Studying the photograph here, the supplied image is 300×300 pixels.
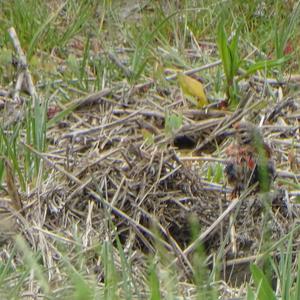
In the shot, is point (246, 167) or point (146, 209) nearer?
point (246, 167)

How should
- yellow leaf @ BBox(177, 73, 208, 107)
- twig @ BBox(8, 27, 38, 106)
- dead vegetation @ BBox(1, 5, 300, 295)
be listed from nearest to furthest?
dead vegetation @ BBox(1, 5, 300, 295)
yellow leaf @ BBox(177, 73, 208, 107)
twig @ BBox(8, 27, 38, 106)

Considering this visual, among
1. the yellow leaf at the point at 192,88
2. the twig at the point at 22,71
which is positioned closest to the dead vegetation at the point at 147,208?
the yellow leaf at the point at 192,88

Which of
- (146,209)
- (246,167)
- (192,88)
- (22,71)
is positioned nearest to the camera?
(246,167)

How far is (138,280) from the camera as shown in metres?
2.51

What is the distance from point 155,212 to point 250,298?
A: 0.91 meters

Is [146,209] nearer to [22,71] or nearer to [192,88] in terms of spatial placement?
[192,88]

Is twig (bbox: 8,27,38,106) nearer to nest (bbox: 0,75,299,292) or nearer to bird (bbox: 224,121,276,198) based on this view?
nest (bbox: 0,75,299,292)

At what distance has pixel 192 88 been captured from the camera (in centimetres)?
377

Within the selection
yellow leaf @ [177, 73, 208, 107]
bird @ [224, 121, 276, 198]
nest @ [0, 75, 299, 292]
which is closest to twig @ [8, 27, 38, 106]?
yellow leaf @ [177, 73, 208, 107]

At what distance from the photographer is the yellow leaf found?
3736 mm

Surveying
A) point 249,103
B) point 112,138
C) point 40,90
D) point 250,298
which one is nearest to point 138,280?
point 250,298

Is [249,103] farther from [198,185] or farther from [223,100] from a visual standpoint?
[198,185]

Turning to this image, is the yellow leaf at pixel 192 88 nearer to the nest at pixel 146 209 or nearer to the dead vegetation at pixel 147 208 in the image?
the dead vegetation at pixel 147 208

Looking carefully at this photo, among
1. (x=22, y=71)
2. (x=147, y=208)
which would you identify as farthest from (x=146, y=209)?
(x=22, y=71)
